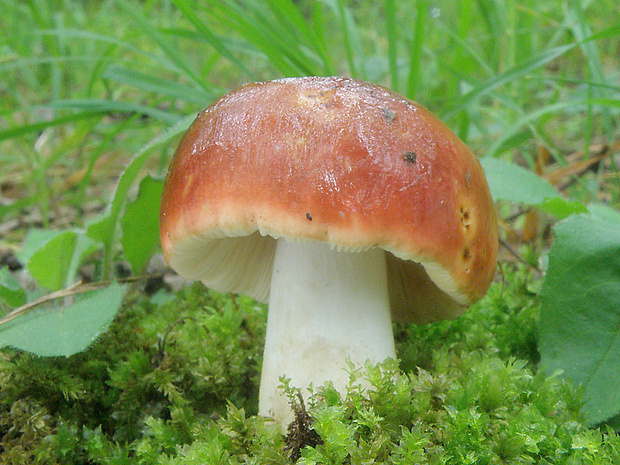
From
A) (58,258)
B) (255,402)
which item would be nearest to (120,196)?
(58,258)

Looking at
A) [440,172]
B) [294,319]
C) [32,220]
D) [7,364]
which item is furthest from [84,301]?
[32,220]

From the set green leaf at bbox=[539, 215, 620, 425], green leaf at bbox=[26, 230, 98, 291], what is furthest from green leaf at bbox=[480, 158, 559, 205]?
green leaf at bbox=[26, 230, 98, 291]

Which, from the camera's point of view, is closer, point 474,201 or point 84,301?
point 474,201

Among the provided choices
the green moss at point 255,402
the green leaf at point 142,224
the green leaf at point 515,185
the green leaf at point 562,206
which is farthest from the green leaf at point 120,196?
the green leaf at point 562,206

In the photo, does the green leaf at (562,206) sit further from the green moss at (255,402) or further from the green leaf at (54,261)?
the green leaf at (54,261)

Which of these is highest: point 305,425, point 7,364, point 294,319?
point 294,319

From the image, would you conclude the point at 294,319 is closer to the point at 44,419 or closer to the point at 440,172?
the point at 440,172
